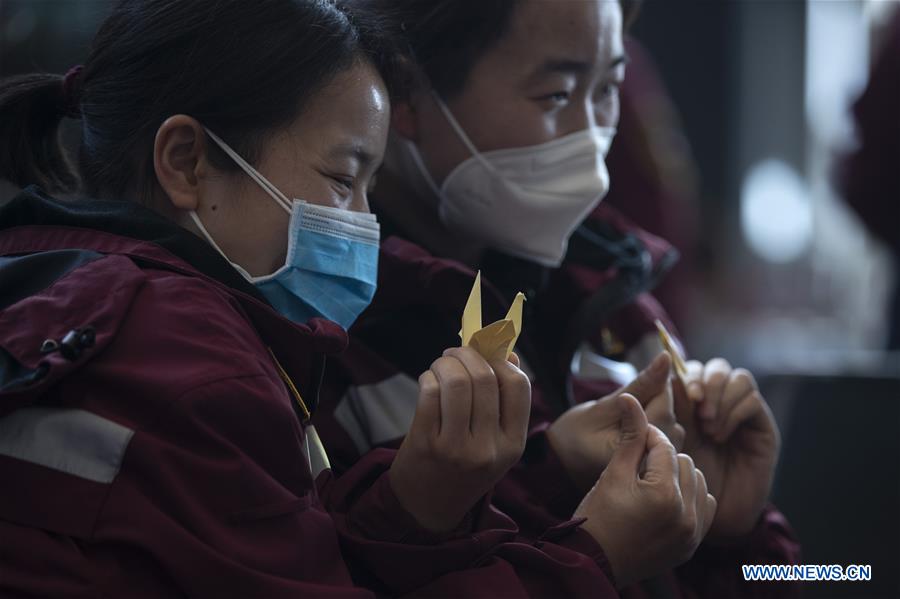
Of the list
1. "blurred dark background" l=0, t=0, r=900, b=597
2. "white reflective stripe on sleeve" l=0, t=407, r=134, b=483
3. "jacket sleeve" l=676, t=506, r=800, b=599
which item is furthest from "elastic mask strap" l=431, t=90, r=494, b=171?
"blurred dark background" l=0, t=0, r=900, b=597

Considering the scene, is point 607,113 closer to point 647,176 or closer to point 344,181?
point 344,181

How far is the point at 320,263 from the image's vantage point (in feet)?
4.25

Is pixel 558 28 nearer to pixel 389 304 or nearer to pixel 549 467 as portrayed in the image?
pixel 389 304

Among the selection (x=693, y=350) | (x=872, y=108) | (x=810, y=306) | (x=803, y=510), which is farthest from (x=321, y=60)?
(x=810, y=306)

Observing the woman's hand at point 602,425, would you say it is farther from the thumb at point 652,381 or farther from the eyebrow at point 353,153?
the eyebrow at point 353,153

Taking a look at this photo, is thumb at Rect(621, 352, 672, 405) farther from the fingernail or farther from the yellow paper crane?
the yellow paper crane

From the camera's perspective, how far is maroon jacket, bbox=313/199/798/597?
4.77 ft

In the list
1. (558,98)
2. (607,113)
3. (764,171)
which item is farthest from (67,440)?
(764,171)

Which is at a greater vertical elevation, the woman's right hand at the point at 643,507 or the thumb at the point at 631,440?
the thumb at the point at 631,440

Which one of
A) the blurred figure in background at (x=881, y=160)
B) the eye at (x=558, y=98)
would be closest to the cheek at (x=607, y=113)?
the eye at (x=558, y=98)

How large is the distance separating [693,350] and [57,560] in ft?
Result: 13.7

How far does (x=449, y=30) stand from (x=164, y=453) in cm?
86

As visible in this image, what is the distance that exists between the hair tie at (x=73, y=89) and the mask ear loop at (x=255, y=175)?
0.22 metres

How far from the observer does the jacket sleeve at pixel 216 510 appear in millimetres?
977
